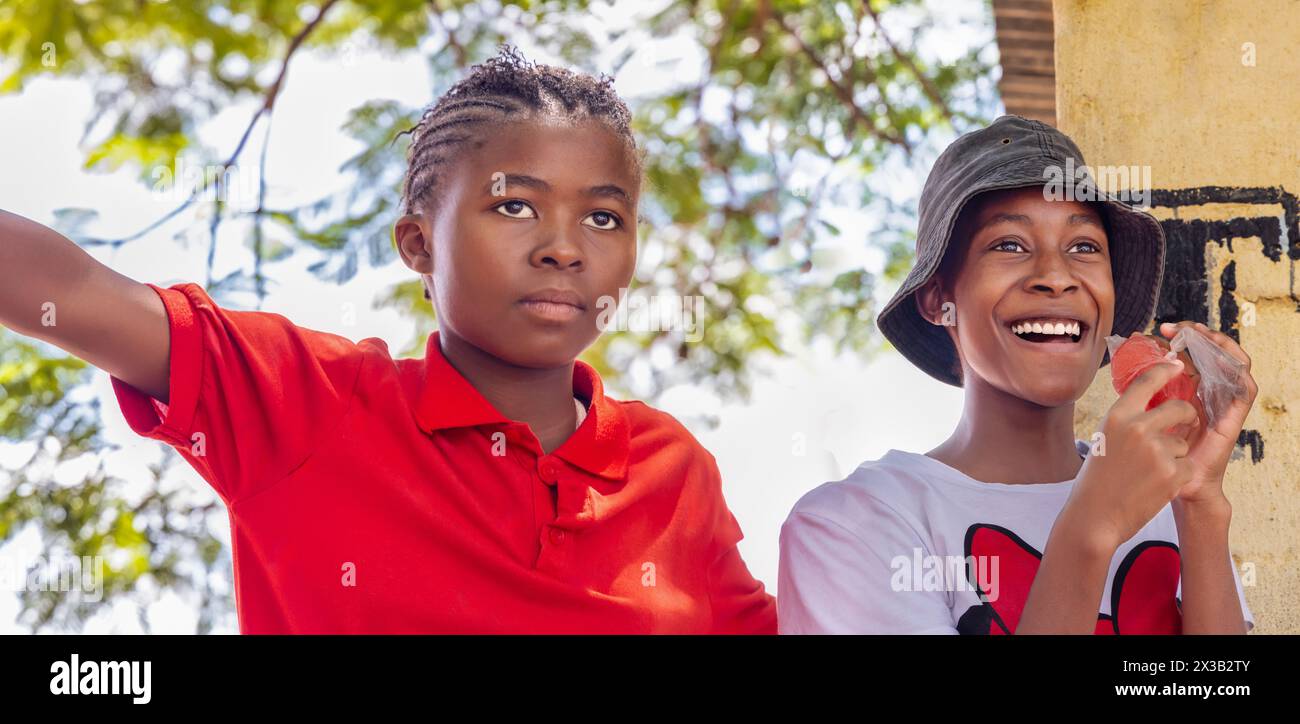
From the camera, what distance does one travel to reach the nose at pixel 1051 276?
1.86 meters

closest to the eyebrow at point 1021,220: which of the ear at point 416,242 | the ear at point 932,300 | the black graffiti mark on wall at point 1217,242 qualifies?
the ear at point 932,300

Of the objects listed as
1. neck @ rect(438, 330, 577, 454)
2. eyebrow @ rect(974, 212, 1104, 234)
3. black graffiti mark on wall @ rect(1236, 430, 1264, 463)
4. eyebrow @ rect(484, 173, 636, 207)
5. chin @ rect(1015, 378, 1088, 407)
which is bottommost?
black graffiti mark on wall @ rect(1236, 430, 1264, 463)

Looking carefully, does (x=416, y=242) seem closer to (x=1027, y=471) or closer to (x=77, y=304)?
(x=77, y=304)

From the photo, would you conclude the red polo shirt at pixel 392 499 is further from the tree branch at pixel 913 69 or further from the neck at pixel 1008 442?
the tree branch at pixel 913 69

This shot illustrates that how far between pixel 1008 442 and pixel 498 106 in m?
0.99

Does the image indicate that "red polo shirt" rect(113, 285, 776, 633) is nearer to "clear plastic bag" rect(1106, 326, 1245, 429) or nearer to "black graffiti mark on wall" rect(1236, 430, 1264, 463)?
"clear plastic bag" rect(1106, 326, 1245, 429)

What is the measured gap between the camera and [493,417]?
193 cm

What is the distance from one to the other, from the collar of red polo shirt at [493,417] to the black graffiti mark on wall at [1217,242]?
3.34 feet

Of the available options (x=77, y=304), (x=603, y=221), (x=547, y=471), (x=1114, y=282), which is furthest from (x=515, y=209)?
(x=1114, y=282)

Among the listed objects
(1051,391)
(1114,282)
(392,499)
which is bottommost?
(392,499)

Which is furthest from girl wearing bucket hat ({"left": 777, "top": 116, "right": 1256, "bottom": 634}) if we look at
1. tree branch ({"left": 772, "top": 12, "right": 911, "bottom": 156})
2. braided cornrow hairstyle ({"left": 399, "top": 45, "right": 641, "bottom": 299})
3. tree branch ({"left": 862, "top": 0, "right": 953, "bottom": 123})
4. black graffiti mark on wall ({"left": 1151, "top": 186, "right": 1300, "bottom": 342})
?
tree branch ({"left": 772, "top": 12, "right": 911, "bottom": 156})

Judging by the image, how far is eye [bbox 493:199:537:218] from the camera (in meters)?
Answer: 1.93

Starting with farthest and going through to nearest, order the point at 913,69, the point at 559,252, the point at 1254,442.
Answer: the point at 913,69, the point at 1254,442, the point at 559,252

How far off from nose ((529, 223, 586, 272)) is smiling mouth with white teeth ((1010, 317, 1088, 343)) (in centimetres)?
67
